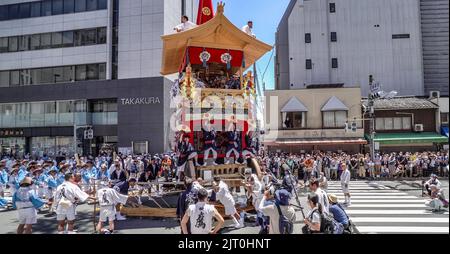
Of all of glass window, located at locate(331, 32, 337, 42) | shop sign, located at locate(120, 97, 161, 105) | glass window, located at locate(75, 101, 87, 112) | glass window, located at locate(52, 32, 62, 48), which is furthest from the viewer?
glass window, located at locate(52, 32, 62, 48)

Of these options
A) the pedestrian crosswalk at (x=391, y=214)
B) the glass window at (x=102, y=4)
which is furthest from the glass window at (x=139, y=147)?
the pedestrian crosswalk at (x=391, y=214)

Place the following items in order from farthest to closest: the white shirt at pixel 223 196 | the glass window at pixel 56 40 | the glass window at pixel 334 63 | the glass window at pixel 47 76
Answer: the glass window at pixel 47 76, the glass window at pixel 56 40, the glass window at pixel 334 63, the white shirt at pixel 223 196

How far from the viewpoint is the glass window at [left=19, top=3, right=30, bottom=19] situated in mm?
34125

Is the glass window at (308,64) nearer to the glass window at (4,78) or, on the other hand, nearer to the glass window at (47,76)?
the glass window at (47,76)

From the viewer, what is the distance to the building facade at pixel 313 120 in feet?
95.1

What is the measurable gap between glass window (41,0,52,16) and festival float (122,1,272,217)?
29.0 m

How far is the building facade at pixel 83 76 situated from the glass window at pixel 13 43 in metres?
0.05

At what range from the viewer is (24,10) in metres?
34.2

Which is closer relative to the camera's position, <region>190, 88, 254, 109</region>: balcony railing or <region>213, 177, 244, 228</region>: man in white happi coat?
<region>213, 177, 244, 228</region>: man in white happi coat

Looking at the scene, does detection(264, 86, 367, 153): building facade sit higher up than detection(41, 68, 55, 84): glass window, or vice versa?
detection(41, 68, 55, 84): glass window

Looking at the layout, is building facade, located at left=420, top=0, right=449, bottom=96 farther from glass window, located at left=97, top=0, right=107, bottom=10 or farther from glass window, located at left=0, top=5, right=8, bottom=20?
glass window, located at left=0, top=5, right=8, bottom=20

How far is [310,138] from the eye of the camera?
29750 mm

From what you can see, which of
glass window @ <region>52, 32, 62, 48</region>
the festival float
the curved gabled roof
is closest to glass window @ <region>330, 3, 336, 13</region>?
the curved gabled roof

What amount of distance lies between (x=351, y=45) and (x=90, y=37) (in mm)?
26728
